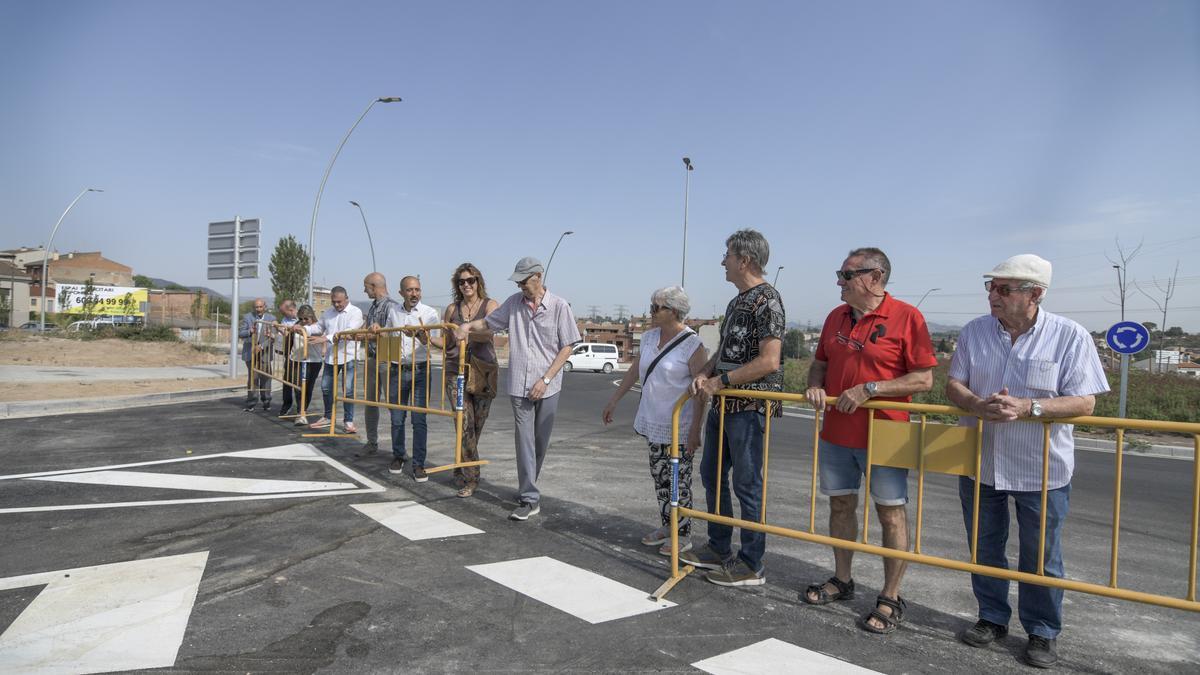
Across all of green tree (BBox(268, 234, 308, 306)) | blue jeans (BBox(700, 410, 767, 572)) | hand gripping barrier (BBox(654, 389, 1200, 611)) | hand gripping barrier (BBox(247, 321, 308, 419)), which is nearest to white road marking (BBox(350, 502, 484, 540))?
hand gripping barrier (BBox(654, 389, 1200, 611))

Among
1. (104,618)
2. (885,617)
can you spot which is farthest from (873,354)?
(104,618)

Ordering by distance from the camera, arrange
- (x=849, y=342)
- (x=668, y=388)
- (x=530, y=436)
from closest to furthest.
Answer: (x=849, y=342)
(x=668, y=388)
(x=530, y=436)

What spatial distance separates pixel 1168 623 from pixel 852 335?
222 cm

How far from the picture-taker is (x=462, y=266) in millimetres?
6082

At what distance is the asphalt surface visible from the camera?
9.61 feet

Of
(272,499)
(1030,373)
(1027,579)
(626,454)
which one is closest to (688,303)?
(1030,373)

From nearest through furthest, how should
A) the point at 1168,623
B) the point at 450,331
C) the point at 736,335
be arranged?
the point at 1168,623, the point at 736,335, the point at 450,331

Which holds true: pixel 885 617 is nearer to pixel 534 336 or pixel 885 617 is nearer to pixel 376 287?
pixel 534 336

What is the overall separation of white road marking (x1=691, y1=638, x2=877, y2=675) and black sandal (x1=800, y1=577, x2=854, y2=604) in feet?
1.96

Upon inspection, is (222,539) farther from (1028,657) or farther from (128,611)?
(1028,657)

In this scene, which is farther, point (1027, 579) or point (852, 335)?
point (852, 335)

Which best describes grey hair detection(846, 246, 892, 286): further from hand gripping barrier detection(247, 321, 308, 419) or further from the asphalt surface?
hand gripping barrier detection(247, 321, 308, 419)

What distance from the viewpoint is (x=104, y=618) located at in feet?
10.1

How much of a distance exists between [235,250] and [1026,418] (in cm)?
2081
